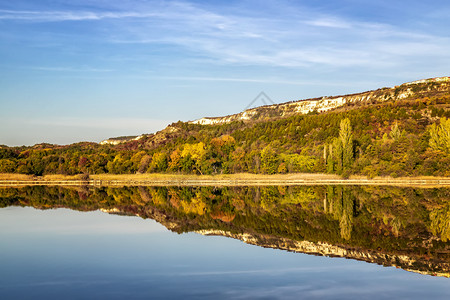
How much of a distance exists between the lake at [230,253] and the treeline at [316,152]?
125 ft

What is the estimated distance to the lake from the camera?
1224 cm

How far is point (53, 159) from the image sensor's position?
108625 millimetres

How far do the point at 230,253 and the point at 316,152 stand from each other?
2776 inches

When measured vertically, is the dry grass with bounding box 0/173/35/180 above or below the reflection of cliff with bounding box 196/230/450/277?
below

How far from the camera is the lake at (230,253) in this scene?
40.2 feet

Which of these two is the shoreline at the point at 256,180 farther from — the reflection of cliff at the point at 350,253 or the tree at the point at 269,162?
the reflection of cliff at the point at 350,253

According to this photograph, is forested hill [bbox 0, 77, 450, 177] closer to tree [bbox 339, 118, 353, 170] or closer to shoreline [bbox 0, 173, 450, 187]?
tree [bbox 339, 118, 353, 170]

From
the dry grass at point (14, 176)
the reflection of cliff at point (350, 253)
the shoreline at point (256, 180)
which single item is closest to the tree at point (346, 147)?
the shoreline at point (256, 180)

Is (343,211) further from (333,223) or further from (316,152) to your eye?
(316,152)

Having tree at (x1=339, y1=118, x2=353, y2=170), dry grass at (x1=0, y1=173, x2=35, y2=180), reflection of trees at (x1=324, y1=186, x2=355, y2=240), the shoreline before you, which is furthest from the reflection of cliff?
dry grass at (x1=0, y1=173, x2=35, y2=180)

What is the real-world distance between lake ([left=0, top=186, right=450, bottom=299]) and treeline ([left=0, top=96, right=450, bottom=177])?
38.1 meters

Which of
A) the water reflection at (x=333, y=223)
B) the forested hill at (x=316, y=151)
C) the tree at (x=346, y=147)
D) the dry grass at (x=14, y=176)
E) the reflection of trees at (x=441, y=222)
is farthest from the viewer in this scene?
the dry grass at (x=14, y=176)

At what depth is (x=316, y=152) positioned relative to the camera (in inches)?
3393

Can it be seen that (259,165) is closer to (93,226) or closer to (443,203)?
(443,203)
